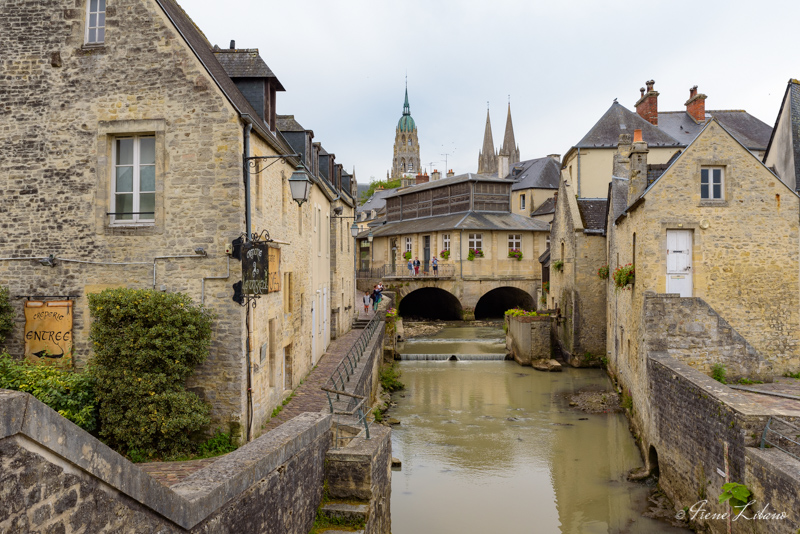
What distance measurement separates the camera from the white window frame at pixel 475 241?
34.5 m

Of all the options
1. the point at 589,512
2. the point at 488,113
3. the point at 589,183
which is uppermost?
the point at 488,113

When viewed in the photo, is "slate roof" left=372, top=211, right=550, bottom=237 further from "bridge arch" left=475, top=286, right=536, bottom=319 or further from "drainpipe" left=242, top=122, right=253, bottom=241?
"drainpipe" left=242, top=122, right=253, bottom=241

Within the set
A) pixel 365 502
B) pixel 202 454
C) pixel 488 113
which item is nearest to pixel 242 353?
pixel 202 454

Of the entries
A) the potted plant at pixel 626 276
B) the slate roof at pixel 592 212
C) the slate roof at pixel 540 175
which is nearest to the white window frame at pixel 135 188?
the potted plant at pixel 626 276

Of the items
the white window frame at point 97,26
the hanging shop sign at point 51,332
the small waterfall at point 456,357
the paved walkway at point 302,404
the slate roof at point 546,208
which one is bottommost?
the small waterfall at point 456,357

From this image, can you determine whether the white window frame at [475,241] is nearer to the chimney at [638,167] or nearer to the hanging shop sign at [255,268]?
the chimney at [638,167]

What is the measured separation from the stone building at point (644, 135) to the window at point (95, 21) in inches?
829

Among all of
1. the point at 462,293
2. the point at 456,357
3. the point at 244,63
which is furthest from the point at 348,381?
the point at 462,293

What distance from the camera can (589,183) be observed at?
2602 centimetres

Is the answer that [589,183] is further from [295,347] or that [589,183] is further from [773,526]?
[773,526]

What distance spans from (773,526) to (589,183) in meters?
21.0

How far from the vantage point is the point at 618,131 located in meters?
26.5

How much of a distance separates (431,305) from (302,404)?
29218 millimetres

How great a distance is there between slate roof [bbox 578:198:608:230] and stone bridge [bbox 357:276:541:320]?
11526 millimetres
